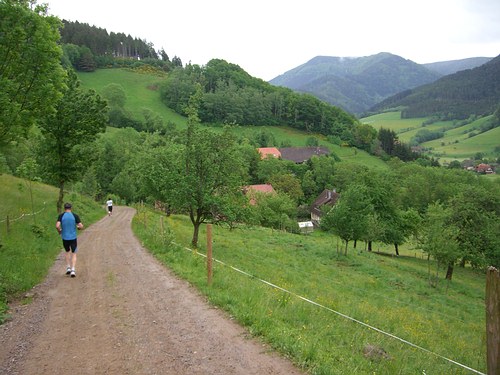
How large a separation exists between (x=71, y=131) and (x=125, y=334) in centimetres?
1945

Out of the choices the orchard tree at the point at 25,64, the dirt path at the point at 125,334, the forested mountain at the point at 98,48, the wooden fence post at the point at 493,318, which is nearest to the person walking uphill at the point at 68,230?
the dirt path at the point at 125,334

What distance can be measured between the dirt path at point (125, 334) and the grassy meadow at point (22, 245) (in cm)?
57

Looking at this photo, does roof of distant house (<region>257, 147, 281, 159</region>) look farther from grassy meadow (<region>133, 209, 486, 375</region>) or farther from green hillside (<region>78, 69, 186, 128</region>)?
grassy meadow (<region>133, 209, 486, 375</region>)

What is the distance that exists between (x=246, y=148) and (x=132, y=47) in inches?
5444

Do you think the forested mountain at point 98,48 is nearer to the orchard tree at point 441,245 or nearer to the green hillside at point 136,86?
the green hillside at point 136,86

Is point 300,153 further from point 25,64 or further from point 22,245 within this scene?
point 25,64

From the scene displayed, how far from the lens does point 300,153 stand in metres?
113

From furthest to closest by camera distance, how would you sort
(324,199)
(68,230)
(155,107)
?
(155,107)
(324,199)
(68,230)

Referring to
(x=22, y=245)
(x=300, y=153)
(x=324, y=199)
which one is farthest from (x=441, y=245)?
(x=300, y=153)

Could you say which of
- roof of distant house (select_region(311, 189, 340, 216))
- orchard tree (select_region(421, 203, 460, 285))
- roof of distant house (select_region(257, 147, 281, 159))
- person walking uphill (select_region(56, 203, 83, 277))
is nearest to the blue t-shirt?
person walking uphill (select_region(56, 203, 83, 277))

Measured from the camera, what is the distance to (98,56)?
520 feet

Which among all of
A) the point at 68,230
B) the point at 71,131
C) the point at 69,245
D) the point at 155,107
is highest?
the point at 155,107

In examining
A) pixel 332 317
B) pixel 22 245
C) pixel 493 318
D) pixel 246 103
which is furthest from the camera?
pixel 246 103

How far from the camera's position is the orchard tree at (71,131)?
23078mm
